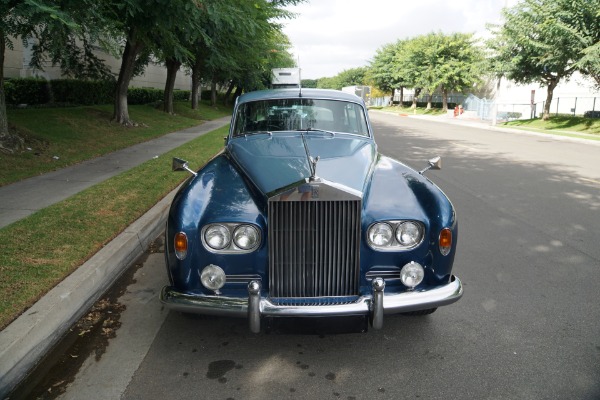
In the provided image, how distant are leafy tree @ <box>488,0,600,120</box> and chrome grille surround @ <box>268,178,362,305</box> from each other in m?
23.9

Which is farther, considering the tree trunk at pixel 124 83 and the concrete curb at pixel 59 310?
the tree trunk at pixel 124 83

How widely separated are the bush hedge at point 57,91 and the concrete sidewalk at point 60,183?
316 inches

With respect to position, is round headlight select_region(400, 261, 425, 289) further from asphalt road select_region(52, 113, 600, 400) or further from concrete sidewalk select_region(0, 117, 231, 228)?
concrete sidewalk select_region(0, 117, 231, 228)

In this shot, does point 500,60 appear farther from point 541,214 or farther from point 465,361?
point 465,361

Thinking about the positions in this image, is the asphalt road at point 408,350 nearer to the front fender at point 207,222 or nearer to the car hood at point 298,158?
the front fender at point 207,222

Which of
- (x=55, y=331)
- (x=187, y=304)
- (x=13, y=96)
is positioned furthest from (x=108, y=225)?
(x=13, y=96)

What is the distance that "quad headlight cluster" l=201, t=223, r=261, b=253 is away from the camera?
10.2ft

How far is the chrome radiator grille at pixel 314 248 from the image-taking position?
3.00 meters

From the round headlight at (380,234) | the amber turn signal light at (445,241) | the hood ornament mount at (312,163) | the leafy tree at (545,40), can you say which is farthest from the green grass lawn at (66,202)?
the leafy tree at (545,40)

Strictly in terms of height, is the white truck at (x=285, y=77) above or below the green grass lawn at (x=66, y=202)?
above

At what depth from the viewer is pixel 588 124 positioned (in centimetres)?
2645

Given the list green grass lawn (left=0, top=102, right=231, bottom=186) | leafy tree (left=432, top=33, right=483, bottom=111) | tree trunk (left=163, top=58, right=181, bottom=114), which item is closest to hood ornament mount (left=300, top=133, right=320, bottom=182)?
green grass lawn (left=0, top=102, right=231, bottom=186)

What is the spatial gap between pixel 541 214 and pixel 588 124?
2339 centimetres

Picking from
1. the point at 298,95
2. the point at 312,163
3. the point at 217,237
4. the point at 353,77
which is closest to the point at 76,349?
the point at 217,237
